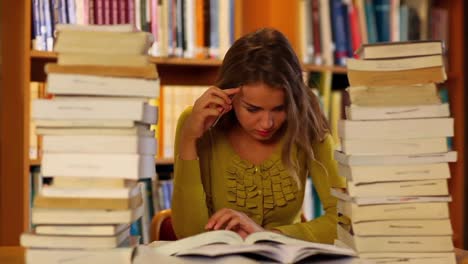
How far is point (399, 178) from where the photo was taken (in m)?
1.41

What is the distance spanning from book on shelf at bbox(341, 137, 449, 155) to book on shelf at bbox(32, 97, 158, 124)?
0.40m

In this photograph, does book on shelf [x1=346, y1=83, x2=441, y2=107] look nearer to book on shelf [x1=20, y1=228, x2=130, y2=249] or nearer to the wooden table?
the wooden table

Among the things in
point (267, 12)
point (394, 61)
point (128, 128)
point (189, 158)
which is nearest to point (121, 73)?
point (128, 128)

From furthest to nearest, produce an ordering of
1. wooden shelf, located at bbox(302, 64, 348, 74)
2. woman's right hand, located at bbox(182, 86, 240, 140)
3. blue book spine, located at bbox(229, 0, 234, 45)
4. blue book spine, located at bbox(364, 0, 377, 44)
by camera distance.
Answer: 1. blue book spine, located at bbox(364, 0, 377, 44)
2. wooden shelf, located at bbox(302, 64, 348, 74)
3. blue book spine, located at bbox(229, 0, 234, 45)
4. woman's right hand, located at bbox(182, 86, 240, 140)

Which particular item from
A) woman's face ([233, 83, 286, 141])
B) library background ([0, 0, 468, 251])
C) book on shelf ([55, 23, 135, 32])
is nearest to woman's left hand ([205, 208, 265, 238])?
woman's face ([233, 83, 286, 141])

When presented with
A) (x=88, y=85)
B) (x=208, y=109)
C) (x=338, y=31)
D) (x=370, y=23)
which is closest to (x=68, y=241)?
(x=88, y=85)

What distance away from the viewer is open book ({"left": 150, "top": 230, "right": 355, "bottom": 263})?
1.25 metres

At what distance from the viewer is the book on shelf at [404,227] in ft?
4.58

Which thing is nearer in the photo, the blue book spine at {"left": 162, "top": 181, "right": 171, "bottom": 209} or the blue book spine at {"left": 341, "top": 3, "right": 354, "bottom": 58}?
the blue book spine at {"left": 162, "top": 181, "right": 171, "bottom": 209}

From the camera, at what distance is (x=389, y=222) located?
55.2 inches

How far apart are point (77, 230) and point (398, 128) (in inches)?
23.6

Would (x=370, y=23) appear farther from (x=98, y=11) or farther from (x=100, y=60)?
(x=100, y=60)

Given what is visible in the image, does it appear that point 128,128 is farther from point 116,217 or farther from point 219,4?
point 219,4

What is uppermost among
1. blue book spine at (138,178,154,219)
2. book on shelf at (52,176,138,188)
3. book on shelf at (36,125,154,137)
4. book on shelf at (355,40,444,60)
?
book on shelf at (355,40,444,60)
